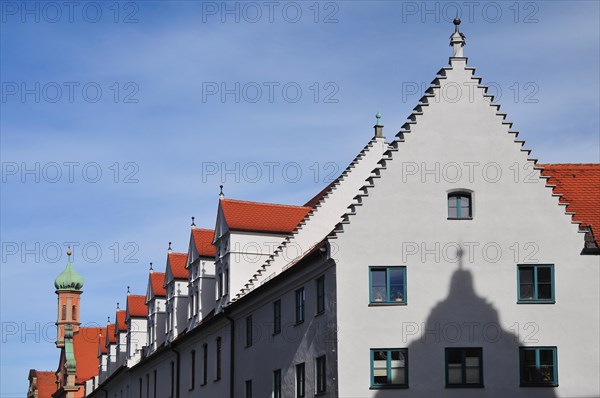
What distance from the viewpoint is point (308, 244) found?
4956 cm

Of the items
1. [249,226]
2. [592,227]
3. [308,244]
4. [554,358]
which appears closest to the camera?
[554,358]

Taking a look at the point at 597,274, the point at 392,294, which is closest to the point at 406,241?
the point at 392,294

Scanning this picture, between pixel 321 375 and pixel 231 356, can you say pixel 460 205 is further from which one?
pixel 231 356

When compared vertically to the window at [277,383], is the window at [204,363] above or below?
above

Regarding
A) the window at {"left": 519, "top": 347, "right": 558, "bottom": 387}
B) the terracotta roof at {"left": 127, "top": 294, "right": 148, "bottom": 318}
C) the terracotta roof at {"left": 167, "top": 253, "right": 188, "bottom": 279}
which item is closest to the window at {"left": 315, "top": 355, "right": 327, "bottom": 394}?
the window at {"left": 519, "top": 347, "right": 558, "bottom": 387}

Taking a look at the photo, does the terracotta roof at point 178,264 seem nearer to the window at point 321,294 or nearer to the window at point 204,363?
the window at point 204,363

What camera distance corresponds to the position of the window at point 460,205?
3788 centimetres

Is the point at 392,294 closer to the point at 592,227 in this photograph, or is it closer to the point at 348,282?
the point at 348,282

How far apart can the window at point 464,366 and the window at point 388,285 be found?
2.52 metres

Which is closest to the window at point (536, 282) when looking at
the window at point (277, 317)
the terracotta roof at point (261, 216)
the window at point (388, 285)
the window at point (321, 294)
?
the window at point (388, 285)

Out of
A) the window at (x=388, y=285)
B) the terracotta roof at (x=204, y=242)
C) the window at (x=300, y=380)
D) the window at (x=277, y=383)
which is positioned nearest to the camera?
the window at (x=388, y=285)

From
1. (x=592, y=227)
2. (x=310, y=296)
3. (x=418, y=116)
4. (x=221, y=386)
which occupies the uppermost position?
(x=418, y=116)

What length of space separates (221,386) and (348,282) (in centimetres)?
1559

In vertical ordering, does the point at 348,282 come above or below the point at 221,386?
above
